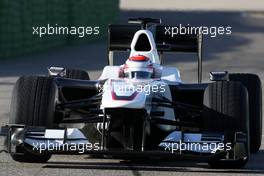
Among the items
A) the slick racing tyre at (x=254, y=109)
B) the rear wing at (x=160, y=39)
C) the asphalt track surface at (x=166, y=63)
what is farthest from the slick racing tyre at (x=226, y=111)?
the rear wing at (x=160, y=39)

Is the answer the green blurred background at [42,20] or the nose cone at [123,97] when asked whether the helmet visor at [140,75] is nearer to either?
the nose cone at [123,97]

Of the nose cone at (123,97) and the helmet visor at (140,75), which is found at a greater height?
the helmet visor at (140,75)

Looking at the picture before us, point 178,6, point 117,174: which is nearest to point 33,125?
point 117,174

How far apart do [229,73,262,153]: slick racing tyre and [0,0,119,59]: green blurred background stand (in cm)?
1449

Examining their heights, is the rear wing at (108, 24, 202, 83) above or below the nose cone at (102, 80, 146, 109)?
above

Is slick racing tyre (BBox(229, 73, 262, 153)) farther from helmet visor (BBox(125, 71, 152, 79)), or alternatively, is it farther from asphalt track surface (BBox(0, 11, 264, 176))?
helmet visor (BBox(125, 71, 152, 79))

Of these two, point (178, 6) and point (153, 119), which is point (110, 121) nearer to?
point (153, 119)

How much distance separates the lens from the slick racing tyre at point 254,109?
10.3 m

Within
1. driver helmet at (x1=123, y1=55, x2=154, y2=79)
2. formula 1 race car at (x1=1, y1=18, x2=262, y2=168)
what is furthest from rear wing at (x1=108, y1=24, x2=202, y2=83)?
driver helmet at (x1=123, y1=55, x2=154, y2=79)

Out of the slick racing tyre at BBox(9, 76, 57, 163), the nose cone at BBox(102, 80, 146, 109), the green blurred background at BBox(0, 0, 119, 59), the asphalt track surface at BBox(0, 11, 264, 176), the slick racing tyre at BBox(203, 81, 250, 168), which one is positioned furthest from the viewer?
the green blurred background at BBox(0, 0, 119, 59)

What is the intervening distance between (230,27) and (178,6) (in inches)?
648

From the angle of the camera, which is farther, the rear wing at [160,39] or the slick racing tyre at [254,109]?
the rear wing at [160,39]

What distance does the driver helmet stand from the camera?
32.7ft

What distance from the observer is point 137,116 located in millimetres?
9102
